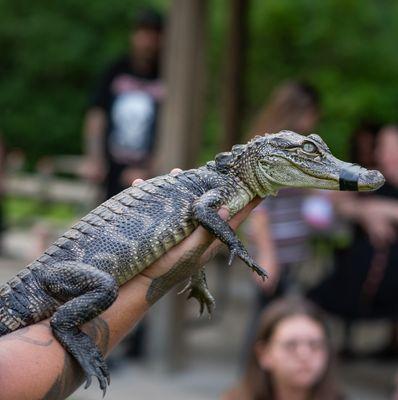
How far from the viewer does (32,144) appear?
2233 centimetres

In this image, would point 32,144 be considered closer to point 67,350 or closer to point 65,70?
point 65,70

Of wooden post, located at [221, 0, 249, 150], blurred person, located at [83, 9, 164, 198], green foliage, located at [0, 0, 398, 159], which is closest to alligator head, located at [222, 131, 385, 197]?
blurred person, located at [83, 9, 164, 198]

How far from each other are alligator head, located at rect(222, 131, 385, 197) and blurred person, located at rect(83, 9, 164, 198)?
423 centimetres

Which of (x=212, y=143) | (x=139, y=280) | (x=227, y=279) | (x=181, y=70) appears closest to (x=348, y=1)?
(x=212, y=143)

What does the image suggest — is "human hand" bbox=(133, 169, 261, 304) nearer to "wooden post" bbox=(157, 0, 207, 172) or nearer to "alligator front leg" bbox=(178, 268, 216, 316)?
"alligator front leg" bbox=(178, 268, 216, 316)

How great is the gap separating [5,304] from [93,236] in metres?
0.27

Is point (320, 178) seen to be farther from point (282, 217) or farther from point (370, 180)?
point (282, 217)

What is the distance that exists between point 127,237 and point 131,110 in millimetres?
4572

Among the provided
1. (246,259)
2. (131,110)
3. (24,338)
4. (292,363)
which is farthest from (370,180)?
(131,110)

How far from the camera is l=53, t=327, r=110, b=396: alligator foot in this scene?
7.54 ft

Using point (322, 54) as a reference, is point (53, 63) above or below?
below

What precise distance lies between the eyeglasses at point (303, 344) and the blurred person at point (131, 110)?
2656 millimetres

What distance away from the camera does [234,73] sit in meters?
9.85

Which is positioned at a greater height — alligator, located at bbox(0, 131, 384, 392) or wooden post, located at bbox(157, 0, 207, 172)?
alligator, located at bbox(0, 131, 384, 392)
